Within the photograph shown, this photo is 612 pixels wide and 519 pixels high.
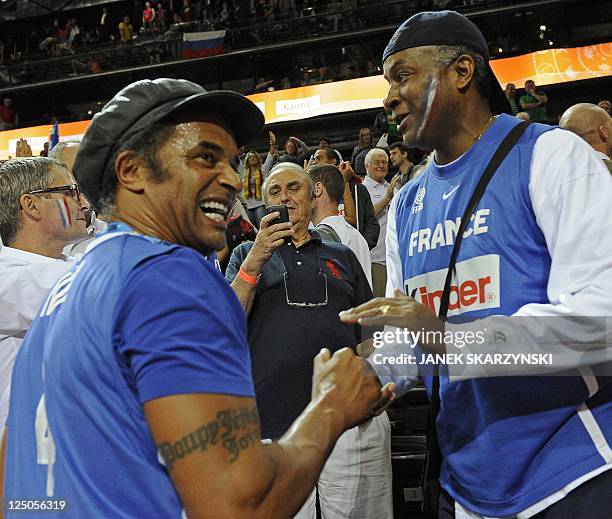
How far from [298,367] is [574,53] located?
A: 45.1ft

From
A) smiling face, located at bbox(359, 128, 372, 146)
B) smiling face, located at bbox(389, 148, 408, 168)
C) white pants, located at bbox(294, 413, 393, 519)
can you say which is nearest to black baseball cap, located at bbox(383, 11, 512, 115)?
white pants, located at bbox(294, 413, 393, 519)

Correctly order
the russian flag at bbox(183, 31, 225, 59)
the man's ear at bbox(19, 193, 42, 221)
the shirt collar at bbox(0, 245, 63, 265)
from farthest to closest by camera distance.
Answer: the russian flag at bbox(183, 31, 225, 59)
the man's ear at bbox(19, 193, 42, 221)
the shirt collar at bbox(0, 245, 63, 265)

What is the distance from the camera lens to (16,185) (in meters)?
3.05

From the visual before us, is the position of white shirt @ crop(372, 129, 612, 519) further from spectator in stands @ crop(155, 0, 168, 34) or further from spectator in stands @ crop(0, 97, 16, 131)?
spectator in stands @ crop(0, 97, 16, 131)

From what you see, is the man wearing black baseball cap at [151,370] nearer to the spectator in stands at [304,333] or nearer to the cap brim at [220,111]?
the cap brim at [220,111]

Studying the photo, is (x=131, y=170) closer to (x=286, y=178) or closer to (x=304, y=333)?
(x=304, y=333)

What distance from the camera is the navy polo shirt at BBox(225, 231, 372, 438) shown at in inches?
129

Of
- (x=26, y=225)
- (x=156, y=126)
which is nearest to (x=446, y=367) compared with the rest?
(x=156, y=126)

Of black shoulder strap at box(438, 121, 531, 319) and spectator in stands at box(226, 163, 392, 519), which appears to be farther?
spectator in stands at box(226, 163, 392, 519)

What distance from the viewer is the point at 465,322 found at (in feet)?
6.20

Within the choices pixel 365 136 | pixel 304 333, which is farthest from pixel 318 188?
pixel 365 136

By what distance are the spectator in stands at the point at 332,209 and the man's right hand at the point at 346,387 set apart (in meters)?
3.18

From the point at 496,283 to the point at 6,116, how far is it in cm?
2106

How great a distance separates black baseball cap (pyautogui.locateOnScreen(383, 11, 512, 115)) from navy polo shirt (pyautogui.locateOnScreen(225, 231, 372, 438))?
4.76ft
